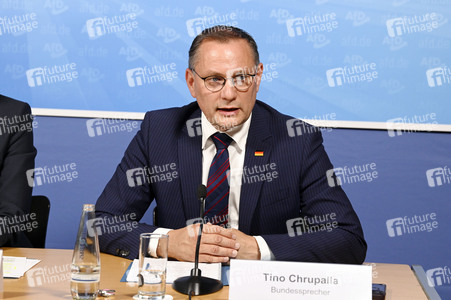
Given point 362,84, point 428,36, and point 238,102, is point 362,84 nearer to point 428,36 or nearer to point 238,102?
point 428,36

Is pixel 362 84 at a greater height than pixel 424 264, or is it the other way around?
pixel 362 84

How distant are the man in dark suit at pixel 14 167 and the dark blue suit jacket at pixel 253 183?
37 centimetres

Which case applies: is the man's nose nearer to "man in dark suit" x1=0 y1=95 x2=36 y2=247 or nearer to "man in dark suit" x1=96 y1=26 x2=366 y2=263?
"man in dark suit" x1=96 y1=26 x2=366 y2=263

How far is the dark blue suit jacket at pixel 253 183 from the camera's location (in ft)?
7.53

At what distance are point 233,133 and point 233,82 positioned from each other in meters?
0.25

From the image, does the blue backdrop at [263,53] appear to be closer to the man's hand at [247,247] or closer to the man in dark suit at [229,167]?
the man in dark suit at [229,167]

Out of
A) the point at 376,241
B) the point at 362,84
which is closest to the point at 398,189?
the point at 376,241

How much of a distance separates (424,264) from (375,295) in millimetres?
2124

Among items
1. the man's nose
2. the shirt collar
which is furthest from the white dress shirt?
the man's nose

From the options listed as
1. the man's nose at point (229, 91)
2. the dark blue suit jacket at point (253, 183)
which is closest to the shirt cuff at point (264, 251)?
the dark blue suit jacket at point (253, 183)

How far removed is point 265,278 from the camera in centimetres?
149

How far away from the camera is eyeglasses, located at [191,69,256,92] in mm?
2281

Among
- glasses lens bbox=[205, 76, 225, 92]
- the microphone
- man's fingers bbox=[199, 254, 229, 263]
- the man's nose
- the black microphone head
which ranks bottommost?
the microphone

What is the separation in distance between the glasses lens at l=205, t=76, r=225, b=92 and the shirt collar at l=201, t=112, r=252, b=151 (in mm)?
185
